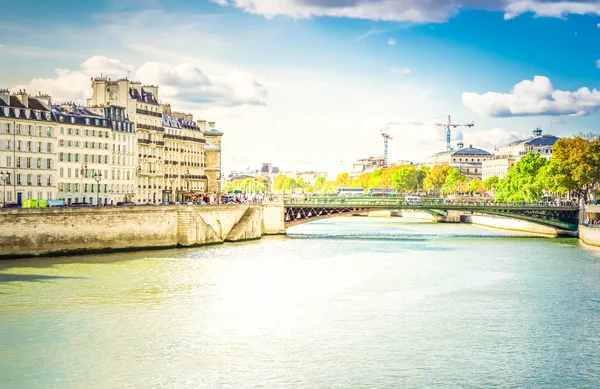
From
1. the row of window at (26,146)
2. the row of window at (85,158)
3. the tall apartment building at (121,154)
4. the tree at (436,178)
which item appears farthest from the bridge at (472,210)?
the tree at (436,178)

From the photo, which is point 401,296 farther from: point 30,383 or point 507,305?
point 30,383

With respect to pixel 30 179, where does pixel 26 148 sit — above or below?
above

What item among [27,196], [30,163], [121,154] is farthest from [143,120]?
[27,196]

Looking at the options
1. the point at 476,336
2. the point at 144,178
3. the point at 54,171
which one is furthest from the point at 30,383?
the point at 144,178

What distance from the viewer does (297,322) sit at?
29.2m

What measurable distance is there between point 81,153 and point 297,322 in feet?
128

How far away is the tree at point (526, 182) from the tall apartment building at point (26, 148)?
47.9m

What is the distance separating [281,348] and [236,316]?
5020 mm

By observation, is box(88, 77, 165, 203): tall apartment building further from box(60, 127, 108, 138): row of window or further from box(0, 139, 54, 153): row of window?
box(0, 139, 54, 153): row of window

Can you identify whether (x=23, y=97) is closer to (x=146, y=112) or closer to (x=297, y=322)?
(x=146, y=112)

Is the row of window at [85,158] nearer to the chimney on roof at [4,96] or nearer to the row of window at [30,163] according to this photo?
the row of window at [30,163]

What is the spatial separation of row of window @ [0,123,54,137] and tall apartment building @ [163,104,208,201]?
71.2 ft

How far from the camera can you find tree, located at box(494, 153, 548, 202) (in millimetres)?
87500

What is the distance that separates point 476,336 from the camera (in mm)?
26953
